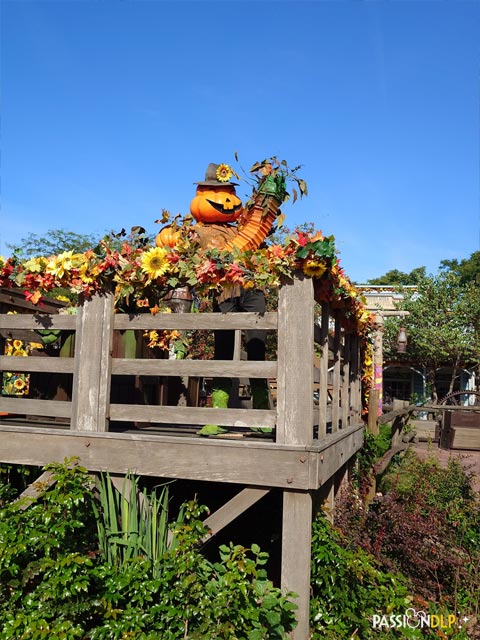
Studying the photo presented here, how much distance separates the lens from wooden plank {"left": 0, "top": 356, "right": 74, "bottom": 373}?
436 cm

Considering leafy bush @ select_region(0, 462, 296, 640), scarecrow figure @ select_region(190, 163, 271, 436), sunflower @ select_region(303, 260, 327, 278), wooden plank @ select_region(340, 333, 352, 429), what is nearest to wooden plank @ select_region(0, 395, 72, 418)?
leafy bush @ select_region(0, 462, 296, 640)

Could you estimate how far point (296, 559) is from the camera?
3.71m

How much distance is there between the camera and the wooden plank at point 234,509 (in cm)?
387

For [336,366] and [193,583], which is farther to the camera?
[336,366]

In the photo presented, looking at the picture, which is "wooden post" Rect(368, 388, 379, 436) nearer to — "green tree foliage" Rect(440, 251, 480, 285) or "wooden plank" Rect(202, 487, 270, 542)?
"wooden plank" Rect(202, 487, 270, 542)

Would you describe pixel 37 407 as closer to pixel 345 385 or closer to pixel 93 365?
pixel 93 365

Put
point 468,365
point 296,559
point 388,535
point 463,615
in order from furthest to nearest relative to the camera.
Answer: point 468,365 < point 388,535 < point 463,615 < point 296,559

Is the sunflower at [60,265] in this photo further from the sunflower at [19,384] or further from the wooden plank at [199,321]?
the sunflower at [19,384]

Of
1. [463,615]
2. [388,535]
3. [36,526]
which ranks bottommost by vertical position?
[463,615]

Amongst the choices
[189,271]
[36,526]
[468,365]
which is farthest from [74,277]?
[468,365]

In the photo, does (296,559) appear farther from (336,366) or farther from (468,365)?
(468,365)

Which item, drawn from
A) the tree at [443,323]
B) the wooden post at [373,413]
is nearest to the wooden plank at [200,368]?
the wooden post at [373,413]

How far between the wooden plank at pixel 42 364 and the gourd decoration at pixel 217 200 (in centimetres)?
172

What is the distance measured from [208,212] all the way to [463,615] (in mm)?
3776
